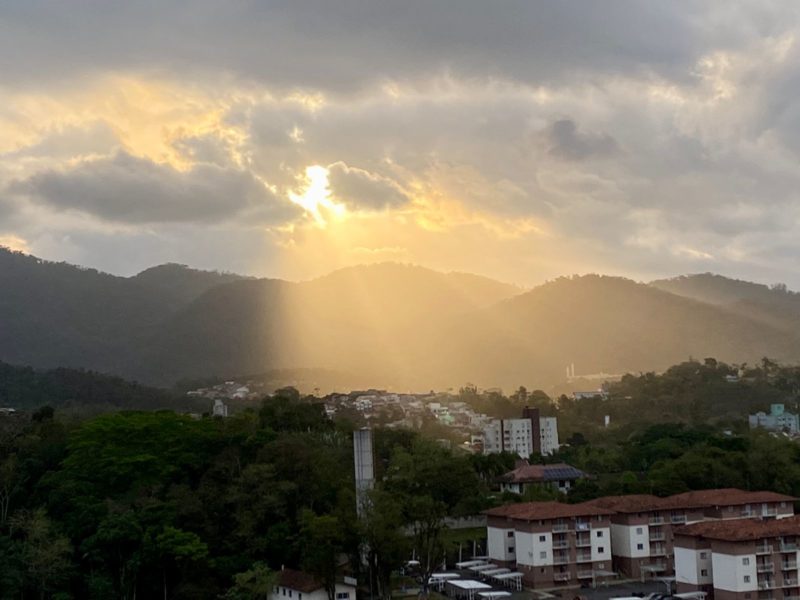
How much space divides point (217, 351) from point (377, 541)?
459 ft

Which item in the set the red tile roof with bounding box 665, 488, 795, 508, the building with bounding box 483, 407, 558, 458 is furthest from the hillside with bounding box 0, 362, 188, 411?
the red tile roof with bounding box 665, 488, 795, 508

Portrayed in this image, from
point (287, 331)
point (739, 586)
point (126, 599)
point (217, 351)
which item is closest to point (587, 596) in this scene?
point (739, 586)

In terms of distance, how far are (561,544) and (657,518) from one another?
14.4ft

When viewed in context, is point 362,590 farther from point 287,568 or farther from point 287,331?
point 287,331

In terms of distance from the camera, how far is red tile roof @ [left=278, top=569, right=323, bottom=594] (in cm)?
3156

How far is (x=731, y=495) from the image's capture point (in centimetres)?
3947

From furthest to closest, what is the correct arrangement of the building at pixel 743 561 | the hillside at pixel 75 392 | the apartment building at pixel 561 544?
the hillside at pixel 75 392, the apartment building at pixel 561 544, the building at pixel 743 561

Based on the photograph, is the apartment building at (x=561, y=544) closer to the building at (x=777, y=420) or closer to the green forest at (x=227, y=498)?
the green forest at (x=227, y=498)

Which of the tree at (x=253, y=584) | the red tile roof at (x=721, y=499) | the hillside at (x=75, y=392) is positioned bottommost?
the tree at (x=253, y=584)

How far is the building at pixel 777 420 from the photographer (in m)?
85.0

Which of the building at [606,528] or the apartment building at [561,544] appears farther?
the building at [606,528]

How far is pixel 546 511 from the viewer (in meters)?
37.0

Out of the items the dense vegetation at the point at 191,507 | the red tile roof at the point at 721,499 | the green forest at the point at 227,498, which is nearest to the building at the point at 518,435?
the green forest at the point at 227,498

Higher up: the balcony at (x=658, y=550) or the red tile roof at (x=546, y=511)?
the red tile roof at (x=546, y=511)
